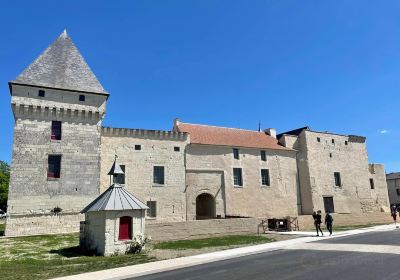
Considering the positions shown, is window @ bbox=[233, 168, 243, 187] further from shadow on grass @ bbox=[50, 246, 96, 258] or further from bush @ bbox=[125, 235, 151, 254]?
shadow on grass @ bbox=[50, 246, 96, 258]

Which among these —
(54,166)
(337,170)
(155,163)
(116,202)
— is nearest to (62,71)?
(54,166)

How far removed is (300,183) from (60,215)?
25326 millimetres

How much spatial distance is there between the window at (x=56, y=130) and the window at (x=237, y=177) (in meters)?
16.7

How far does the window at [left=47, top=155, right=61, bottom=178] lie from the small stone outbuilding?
8.91 meters

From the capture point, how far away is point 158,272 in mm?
11195

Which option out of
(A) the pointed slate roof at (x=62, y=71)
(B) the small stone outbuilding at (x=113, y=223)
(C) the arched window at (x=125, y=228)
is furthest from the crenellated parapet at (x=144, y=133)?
(C) the arched window at (x=125, y=228)

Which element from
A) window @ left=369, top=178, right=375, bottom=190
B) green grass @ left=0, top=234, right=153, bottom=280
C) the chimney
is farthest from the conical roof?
window @ left=369, top=178, right=375, bottom=190

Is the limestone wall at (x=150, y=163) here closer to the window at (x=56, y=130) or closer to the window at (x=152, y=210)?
the window at (x=152, y=210)

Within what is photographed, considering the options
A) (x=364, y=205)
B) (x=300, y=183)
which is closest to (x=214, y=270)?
(x=300, y=183)

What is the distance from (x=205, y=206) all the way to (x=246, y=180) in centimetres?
489

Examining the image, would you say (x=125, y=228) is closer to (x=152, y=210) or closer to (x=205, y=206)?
(x=152, y=210)

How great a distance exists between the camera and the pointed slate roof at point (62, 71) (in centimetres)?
2575

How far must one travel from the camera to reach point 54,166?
25.0 m

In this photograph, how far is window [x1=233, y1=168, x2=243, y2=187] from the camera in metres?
33.4
